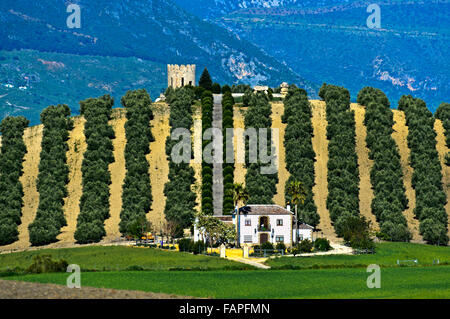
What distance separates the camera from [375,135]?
643 ft

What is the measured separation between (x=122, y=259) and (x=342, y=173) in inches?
2568

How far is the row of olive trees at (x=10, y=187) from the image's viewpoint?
167 m

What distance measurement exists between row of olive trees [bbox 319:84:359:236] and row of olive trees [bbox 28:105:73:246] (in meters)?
45.4

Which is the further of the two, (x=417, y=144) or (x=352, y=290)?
(x=417, y=144)

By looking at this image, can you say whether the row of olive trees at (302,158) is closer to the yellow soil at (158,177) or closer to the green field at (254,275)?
the yellow soil at (158,177)

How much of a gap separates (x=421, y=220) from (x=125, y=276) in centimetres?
8211

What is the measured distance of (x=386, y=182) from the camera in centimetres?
17950

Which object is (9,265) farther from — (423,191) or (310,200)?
(423,191)

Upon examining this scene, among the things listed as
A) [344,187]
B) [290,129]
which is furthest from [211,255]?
[290,129]

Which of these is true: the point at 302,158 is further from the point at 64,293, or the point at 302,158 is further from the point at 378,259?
the point at 64,293

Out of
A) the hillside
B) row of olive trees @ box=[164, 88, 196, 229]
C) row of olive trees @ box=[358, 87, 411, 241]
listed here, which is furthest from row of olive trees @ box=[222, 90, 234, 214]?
row of olive trees @ box=[358, 87, 411, 241]

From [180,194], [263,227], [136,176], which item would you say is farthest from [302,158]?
[263,227]

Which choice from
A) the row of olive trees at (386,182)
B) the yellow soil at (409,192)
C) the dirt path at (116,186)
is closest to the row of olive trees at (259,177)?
the row of olive trees at (386,182)

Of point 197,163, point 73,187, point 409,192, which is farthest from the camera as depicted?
point 197,163
